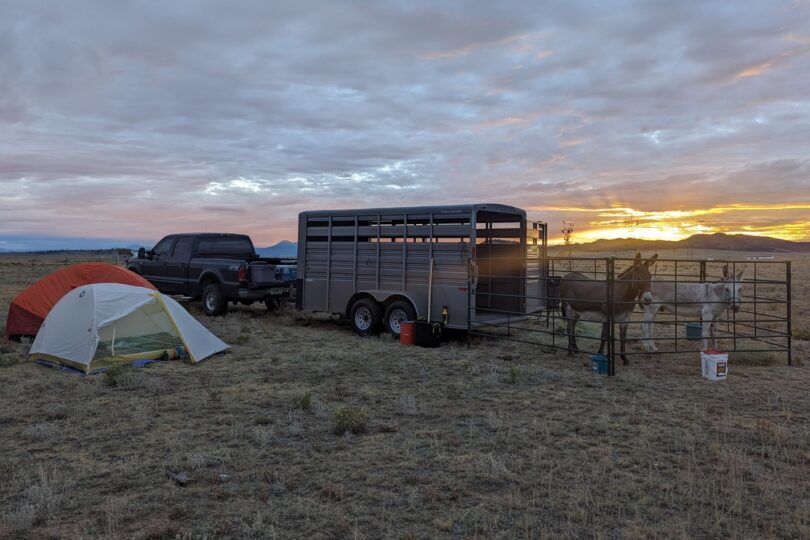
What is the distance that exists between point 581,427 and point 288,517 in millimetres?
3667

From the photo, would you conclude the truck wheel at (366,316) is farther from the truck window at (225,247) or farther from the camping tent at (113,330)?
the truck window at (225,247)

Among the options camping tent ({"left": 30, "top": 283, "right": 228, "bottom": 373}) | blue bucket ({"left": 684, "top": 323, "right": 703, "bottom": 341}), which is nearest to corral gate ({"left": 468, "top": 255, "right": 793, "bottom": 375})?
blue bucket ({"left": 684, "top": 323, "right": 703, "bottom": 341})

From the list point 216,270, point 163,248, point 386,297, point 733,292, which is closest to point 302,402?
point 386,297

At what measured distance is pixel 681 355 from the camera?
1101 centimetres

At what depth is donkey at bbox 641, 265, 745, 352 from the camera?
10.9 m

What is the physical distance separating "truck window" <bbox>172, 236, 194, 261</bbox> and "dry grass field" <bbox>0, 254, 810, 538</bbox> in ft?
24.2

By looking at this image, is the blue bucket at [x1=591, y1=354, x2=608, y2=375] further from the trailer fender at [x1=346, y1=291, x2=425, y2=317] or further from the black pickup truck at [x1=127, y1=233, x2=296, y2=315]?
the black pickup truck at [x1=127, y1=233, x2=296, y2=315]

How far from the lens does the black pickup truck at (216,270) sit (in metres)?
15.4

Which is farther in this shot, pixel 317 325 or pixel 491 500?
pixel 317 325

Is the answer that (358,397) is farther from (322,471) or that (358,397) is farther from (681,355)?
(681,355)

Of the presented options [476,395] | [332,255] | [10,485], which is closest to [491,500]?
[476,395]

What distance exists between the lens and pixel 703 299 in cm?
1134

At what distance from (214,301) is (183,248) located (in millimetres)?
2339

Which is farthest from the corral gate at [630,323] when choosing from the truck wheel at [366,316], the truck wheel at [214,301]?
the truck wheel at [214,301]
